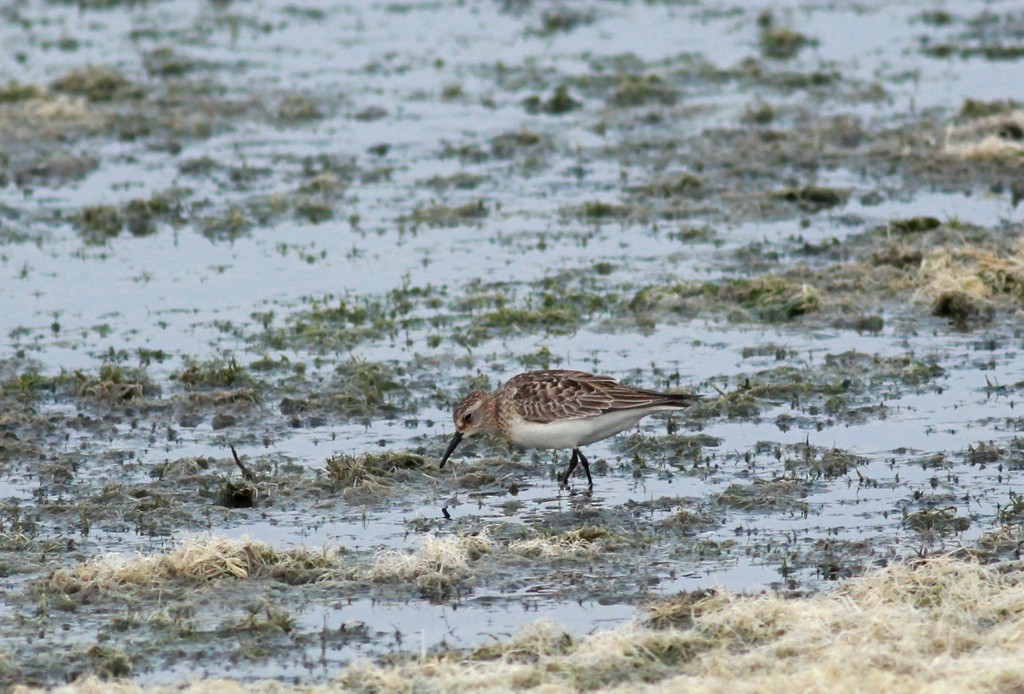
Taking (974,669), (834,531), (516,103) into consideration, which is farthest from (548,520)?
(516,103)

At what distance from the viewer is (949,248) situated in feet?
58.6

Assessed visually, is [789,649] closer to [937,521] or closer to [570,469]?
[937,521]

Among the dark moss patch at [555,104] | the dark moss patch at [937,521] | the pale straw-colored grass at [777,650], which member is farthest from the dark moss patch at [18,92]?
the pale straw-colored grass at [777,650]

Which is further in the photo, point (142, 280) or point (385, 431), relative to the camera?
point (142, 280)

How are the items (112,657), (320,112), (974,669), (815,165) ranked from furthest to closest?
(320,112) < (815,165) < (112,657) < (974,669)

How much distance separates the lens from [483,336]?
54.0 feet

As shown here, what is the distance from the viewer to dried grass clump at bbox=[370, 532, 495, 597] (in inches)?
414

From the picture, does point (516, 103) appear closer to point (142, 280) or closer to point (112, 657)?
point (142, 280)

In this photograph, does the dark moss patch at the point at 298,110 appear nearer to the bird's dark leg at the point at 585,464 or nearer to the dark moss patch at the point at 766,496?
the bird's dark leg at the point at 585,464

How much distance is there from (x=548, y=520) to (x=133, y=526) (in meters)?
2.81

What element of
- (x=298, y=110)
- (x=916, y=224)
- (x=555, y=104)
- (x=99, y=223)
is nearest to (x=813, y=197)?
(x=916, y=224)

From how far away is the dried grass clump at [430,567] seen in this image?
1052 centimetres

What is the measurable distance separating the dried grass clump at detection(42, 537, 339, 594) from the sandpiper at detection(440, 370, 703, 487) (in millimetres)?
2252

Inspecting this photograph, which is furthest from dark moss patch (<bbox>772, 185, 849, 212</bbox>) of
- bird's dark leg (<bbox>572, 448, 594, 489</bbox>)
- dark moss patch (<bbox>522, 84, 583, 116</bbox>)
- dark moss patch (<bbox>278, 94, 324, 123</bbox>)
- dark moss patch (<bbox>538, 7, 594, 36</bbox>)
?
dark moss patch (<bbox>538, 7, 594, 36</bbox>)
